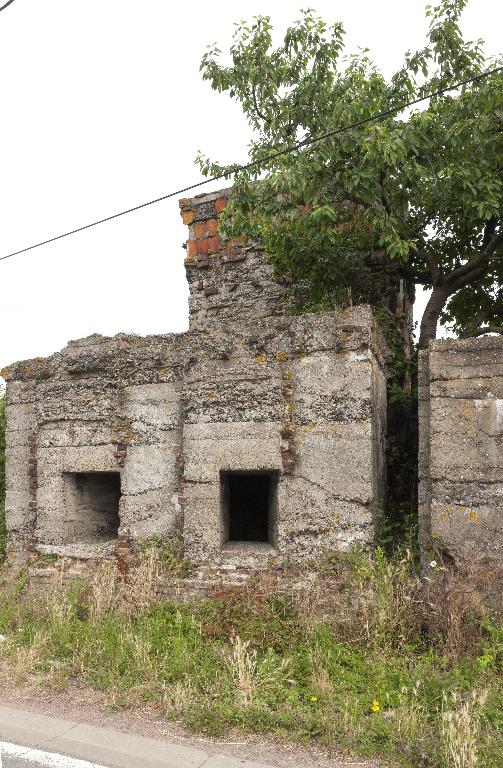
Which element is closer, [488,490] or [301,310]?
[488,490]

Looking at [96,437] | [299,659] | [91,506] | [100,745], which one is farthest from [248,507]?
[100,745]

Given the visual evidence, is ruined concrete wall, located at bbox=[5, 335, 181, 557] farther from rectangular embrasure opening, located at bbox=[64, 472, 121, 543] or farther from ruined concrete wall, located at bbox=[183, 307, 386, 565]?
ruined concrete wall, located at bbox=[183, 307, 386, 565]

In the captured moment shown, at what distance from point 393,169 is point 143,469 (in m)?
4.53

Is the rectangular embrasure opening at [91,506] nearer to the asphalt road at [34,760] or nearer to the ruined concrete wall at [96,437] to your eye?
the ruined concrete wall at [96,437]

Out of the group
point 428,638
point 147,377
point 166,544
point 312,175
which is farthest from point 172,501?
point 312,175

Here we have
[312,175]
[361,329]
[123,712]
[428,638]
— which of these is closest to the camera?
[123,712]

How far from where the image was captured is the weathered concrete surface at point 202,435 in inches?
238

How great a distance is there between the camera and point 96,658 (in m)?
5.35

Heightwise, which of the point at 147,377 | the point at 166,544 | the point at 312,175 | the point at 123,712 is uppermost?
the point at 312,175

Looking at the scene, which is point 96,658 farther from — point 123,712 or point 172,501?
point 172,501

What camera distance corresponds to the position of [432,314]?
8594 mm

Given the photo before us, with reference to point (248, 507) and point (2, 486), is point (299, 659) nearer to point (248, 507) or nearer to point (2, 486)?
point (248, 507)

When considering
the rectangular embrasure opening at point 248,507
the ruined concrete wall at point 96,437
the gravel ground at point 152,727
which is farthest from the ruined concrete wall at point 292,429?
the gravel ground at point 152,727

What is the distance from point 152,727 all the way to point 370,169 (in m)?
5.89
